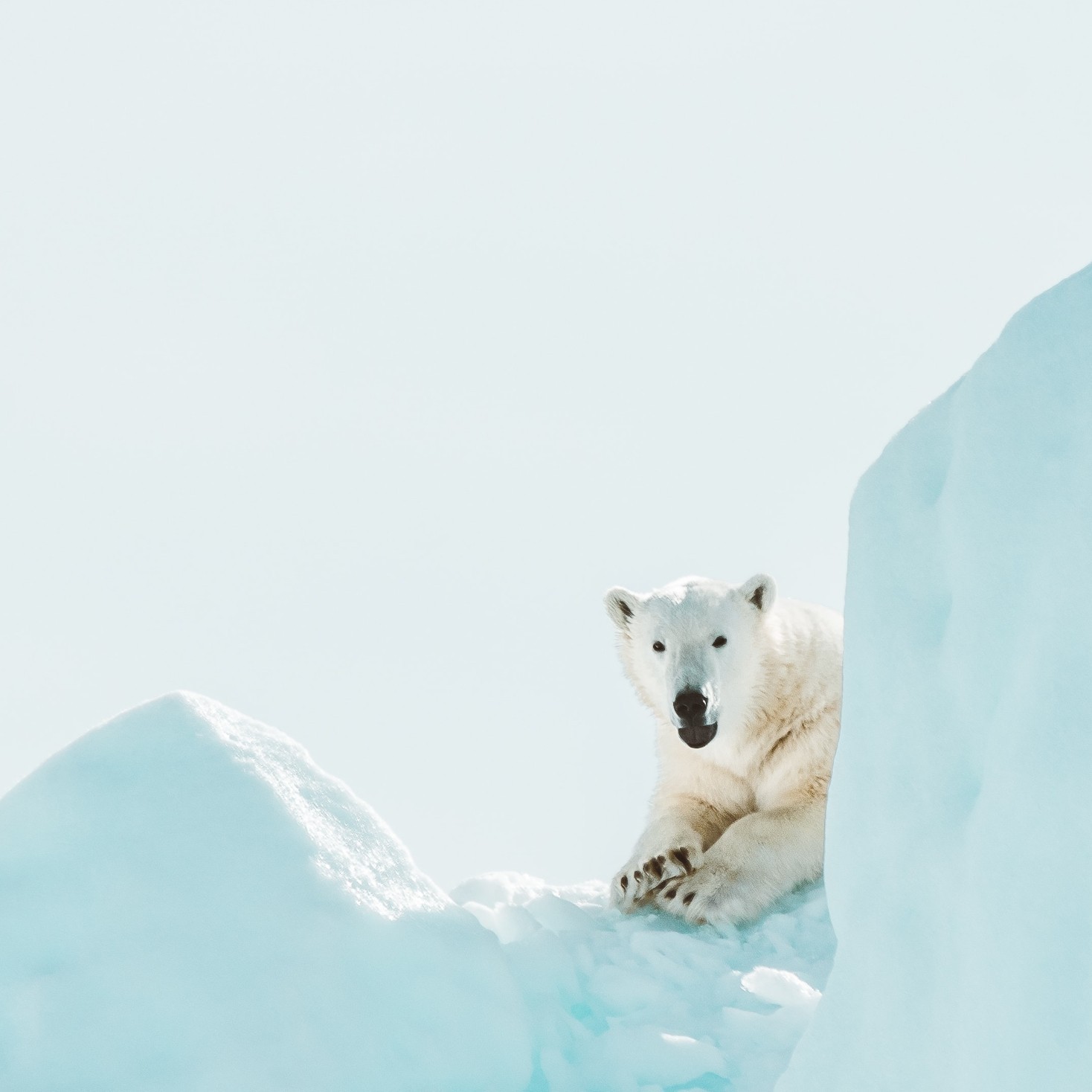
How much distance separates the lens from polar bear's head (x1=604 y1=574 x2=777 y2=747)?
4.12 meters

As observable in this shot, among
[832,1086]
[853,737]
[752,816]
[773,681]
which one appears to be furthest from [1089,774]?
[773,681]

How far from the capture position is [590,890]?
4344 millimetres

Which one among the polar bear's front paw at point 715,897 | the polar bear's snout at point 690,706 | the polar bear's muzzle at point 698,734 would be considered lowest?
the polar bear's front paw at point 715,897

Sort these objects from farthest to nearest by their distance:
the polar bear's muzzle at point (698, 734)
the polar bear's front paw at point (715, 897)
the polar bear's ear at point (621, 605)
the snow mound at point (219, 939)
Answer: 1. the polar bear's ear at point (621, 605)
2. the polar bear's muzzle at point (698, 734)
3. the polar bear's front paw at point (715, 897)
4. the snow mound at point (219, 939)

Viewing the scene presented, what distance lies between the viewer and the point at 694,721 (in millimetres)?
4047

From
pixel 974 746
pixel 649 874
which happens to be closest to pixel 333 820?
pixel 649 874

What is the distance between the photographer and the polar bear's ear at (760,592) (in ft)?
15.3

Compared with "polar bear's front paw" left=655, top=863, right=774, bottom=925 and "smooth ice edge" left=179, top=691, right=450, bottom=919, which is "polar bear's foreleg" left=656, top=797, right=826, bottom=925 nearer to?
"polar bear's front paw" left=655, top=863, right=774, bottom=925

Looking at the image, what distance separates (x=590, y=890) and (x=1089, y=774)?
Result: 10.3ft

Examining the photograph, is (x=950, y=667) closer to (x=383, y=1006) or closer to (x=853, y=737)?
(x=853, y=737)

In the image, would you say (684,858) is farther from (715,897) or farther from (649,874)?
(715,897)

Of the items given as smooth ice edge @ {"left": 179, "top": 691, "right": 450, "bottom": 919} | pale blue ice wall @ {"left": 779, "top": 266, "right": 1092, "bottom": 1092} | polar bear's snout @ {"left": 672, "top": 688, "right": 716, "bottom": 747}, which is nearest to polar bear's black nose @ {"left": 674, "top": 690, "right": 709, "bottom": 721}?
polar bear's snout @ {"left": 672, "top": 688, "right": 716, "bottom": 747}

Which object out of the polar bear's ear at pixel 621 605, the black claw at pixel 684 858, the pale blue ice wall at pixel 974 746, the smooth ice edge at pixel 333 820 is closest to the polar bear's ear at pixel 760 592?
the polar bear's ear at pixel 621 605

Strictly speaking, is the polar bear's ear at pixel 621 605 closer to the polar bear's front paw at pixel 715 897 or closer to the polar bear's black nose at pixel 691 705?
the polar bear's black nose at pixel 691 705
